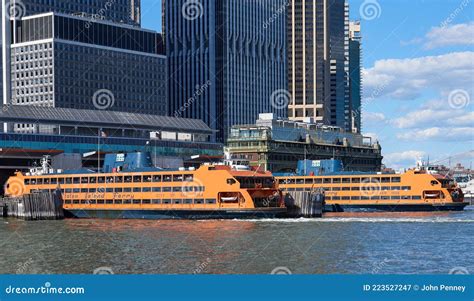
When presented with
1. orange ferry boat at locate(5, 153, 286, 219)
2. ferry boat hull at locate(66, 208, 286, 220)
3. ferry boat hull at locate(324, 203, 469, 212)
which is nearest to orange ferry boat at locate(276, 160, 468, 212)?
ferry boat hull at locate(324, 203, 469, 212)

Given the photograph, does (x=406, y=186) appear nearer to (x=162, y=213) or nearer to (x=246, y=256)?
(x=162, y=213)

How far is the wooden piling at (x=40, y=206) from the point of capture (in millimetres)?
140125

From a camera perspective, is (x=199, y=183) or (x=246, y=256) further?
(x=199, y=183)

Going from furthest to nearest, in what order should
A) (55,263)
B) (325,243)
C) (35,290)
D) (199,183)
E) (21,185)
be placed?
(21,185) < (199,183) < (325,243) < (55,263) < (35,290)

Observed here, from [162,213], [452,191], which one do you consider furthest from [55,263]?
[452,191]

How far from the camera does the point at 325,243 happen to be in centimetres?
8894

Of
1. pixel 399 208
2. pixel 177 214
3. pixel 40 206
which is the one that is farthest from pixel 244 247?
pixel 399 208

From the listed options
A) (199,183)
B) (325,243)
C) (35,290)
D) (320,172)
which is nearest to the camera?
(35,290)

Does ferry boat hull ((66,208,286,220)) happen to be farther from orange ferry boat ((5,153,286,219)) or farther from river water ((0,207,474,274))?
river water ((0,207,474,274))

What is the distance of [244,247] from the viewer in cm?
8506

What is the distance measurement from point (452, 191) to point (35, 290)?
388 ft

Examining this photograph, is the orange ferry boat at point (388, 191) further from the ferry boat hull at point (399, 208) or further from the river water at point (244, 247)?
the river water at point (244, 247)

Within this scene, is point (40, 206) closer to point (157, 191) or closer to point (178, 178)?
point (157, 191)

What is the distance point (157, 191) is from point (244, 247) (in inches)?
2031
